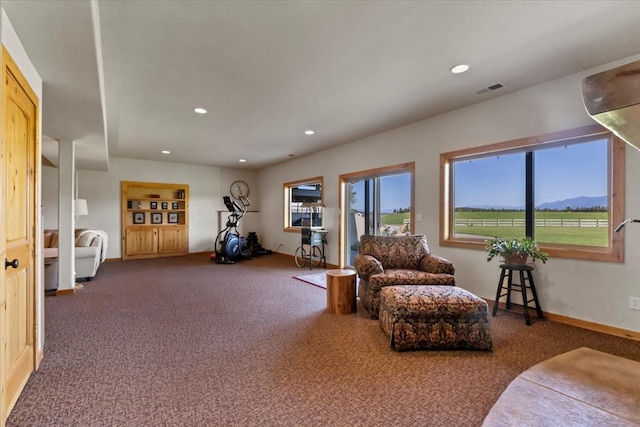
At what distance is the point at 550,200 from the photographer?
3492mm

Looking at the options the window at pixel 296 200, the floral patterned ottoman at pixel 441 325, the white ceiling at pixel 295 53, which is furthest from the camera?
the window at pixel 296 200

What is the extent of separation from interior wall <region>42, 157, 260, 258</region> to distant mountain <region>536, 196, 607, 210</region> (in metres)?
7.51

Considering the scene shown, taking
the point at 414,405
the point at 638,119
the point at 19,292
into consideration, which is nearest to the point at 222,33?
the point at 19,292

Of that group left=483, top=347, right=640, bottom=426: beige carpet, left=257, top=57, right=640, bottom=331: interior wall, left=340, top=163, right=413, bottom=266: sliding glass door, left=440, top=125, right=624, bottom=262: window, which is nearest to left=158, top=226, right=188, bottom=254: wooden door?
left=340, top=163, right=413, bottom=266: sliding glass door

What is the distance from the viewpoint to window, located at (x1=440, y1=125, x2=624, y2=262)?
301 cm

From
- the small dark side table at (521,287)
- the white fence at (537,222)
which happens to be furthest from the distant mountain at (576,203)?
the small dark side table at (521,287)

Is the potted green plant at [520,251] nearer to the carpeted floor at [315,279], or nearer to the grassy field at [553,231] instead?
the grassy field at [553,231]

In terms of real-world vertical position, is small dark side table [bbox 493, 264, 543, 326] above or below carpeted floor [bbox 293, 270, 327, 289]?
A: above

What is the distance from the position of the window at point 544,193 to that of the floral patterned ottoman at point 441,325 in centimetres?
158

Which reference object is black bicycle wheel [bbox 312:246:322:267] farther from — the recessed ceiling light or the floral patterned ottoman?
the recessed ceiling light

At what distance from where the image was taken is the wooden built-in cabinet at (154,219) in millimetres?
7586

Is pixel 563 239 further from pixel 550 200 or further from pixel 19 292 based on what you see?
pixel 19 292

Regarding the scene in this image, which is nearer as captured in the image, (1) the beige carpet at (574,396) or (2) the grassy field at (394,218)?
(1) the beige carpet at (574,396)

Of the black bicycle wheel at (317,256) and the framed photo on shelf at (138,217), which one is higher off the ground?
the framed photo on shelf at (138,217)
